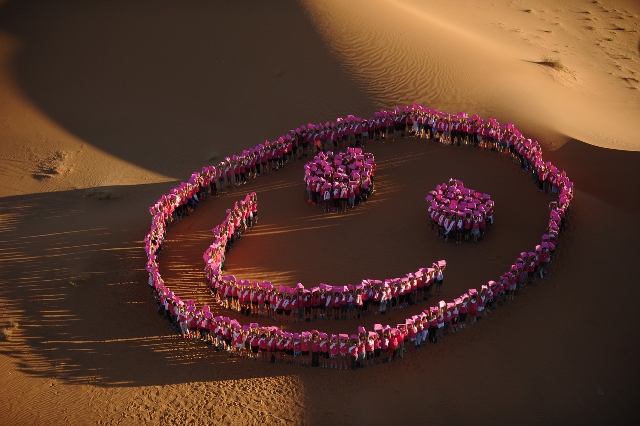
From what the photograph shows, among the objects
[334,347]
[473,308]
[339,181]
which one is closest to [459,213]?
[473,308]

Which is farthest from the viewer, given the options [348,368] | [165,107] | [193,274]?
[165,107]

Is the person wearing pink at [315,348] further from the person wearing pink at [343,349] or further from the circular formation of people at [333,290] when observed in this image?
the person wearing pink at [343,349]

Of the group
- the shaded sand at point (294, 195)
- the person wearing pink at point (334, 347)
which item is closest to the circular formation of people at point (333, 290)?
the person wearing pink at point (334, 347)

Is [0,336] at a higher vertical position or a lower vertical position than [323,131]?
lower

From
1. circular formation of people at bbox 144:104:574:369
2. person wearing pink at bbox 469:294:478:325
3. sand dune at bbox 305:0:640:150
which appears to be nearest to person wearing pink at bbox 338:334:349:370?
circular formation of people at bbox 144:104:574:369

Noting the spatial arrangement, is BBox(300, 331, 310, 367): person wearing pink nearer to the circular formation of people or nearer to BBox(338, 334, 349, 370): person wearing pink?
the circular formation of people

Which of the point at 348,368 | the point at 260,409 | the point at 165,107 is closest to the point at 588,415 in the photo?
the point at 348,368

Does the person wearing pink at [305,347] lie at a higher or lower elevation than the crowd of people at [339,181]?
lower

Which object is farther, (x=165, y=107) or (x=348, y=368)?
(x=165, y=107)

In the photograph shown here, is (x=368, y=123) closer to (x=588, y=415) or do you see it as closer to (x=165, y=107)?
(x=165, y=107)
